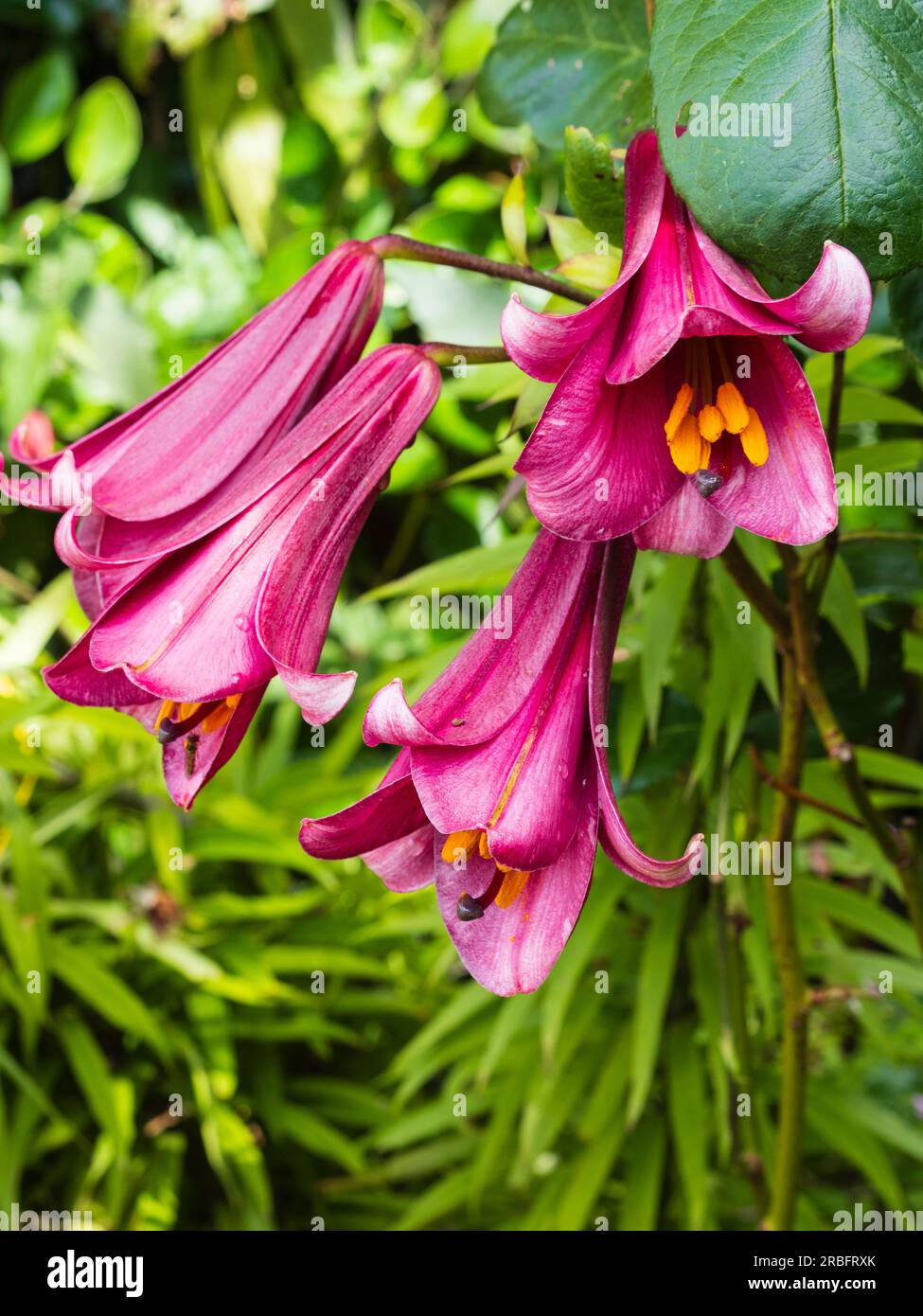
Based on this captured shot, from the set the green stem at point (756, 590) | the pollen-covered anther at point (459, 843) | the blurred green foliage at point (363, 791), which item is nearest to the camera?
the pollen-covered anther at point (459, 843)

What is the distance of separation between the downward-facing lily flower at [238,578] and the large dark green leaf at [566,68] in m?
0.27

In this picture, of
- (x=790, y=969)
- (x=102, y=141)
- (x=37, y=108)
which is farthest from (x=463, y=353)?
(x=37, y=108)

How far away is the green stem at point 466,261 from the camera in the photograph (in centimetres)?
54

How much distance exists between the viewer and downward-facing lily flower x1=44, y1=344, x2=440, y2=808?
1.54ft

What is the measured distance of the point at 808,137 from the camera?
44cm

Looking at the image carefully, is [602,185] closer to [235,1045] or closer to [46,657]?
[235,1045]

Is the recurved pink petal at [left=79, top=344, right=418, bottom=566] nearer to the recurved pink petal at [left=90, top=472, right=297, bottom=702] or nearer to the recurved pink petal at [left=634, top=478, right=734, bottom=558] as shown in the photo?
the recurved pink petal at [left=90, top=472, right=297, bottom=702]

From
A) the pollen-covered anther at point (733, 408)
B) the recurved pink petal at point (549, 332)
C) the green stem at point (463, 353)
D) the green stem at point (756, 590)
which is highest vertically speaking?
the green stem at point (463, 353)

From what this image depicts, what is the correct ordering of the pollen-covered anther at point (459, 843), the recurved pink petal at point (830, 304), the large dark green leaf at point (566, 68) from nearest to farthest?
the recurved pink petal at point (830, 304)
the pollen-covered anther at point (459, 843)
the large dark green leaf at point (566, 68)

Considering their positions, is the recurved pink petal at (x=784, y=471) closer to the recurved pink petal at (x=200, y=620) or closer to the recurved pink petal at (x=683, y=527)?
the recurved pink petal at (x=683, y=527)

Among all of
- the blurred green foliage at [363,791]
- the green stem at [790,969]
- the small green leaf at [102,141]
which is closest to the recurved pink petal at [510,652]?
the blurred green foliage at [363,791]

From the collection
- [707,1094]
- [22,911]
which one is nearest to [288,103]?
[22,911]
